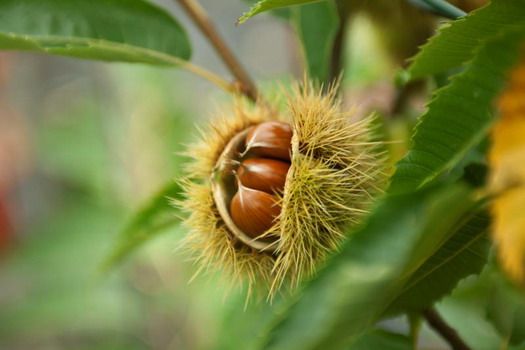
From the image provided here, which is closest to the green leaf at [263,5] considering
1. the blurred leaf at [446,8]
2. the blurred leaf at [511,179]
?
the blurred leaf at [446,8]

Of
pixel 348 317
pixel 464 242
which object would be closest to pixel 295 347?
pixel 348 317

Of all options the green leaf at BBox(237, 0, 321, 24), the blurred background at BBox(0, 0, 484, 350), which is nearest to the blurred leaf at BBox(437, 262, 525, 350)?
the green leaf at BBox(237, 0, 321, 24)

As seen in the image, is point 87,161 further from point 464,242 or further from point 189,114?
point 464,242

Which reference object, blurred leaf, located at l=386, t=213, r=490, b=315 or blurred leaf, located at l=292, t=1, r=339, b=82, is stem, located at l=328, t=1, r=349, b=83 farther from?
blurred leaf, located at l=386, t=213, r=490, b=315

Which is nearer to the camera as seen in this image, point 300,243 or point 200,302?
point 300,243

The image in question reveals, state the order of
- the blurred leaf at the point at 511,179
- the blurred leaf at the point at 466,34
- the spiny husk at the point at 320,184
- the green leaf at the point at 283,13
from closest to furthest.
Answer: the blurred leaf at the point at 511,179, the blurred leaf at the point at 466,34, the spiny husk at the point at 320,184, the green leaf at the point at 283,13

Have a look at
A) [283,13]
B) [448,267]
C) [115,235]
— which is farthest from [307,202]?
[115,235]

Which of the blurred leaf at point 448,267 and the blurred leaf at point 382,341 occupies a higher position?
the blurred leaf at point 448,267

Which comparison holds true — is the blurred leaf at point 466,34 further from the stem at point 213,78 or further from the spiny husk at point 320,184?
the stem at point 213,78
